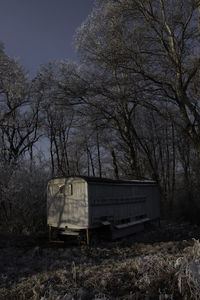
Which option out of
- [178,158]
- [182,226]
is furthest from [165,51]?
[178,158]

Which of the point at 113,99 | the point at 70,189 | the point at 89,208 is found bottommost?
the point at 89,208

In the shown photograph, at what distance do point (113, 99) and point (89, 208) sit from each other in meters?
9.34

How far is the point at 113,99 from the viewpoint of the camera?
17.2m

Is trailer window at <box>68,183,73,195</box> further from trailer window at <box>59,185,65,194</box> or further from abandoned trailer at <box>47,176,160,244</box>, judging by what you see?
trailer window at <box>59,185,65,194</box>

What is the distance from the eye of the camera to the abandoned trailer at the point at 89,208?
972 cm

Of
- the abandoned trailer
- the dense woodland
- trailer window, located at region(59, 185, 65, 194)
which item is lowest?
the abandoned trailer

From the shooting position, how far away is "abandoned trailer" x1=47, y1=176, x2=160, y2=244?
9719 mm

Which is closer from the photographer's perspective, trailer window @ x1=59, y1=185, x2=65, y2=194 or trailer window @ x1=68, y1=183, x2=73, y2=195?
trailer window @ x1=68, y1=183, x2=73, y2=195

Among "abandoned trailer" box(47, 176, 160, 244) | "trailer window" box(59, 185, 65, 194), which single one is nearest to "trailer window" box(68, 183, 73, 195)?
"abandoned trailer" box(47, 176, 160, 244)

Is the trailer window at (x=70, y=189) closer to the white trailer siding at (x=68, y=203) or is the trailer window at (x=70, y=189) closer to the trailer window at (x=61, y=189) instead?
the white trailer siding at (x=68, y=203)

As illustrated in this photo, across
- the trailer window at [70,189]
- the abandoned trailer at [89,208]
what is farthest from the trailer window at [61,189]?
the trailer window at [70,189]

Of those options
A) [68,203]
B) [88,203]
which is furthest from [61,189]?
[88,203]

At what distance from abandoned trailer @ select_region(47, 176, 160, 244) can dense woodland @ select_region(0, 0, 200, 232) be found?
2065mm

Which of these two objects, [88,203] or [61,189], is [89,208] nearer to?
[88,203]
